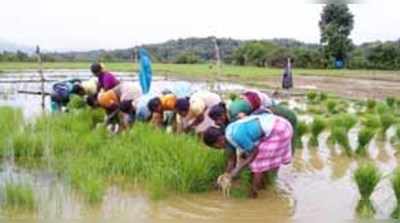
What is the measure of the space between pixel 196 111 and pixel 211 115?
2.84ft

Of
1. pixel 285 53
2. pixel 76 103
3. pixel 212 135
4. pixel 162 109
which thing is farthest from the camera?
pixel 285 53

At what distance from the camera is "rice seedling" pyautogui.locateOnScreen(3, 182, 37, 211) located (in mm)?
4867

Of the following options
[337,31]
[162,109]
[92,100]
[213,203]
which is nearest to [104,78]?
[92,100]

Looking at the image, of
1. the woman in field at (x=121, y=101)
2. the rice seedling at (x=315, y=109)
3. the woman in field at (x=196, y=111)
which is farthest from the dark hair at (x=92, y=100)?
the rice seedling at (x=315, y=109)

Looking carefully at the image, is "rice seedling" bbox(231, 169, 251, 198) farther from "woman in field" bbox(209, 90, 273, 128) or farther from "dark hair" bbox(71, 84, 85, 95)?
"dark hair" bbox(71, 84, 85, 95)

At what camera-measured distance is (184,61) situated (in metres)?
40.1

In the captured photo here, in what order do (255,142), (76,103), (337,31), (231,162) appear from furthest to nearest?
(337,31), (76,103), (231,162), (255,142)

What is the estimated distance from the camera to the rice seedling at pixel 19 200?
16.0 ft

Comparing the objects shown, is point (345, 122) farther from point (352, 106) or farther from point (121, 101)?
point (352, 106)

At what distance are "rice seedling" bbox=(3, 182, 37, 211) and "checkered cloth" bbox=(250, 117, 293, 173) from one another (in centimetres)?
185

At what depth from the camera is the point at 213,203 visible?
5414 millimetres

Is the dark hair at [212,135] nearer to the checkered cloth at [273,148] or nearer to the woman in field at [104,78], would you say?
the checkered cloth at [273,148]

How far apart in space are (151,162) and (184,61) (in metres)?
34.4

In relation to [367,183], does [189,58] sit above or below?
above
